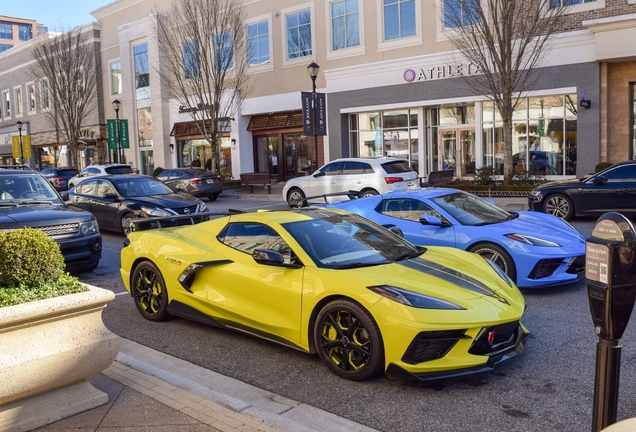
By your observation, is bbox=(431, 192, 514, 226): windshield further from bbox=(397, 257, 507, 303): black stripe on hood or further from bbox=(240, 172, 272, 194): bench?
bbox=(240, 172, 272, 194): bench

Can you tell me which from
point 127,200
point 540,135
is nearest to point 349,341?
point 127,200

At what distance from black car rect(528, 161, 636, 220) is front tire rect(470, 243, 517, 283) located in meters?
7.26

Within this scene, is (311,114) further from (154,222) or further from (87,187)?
(154,222)

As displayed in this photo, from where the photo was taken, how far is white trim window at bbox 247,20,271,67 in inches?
1278

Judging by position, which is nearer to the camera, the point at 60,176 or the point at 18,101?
the point at 60,176

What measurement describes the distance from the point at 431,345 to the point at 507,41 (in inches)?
676

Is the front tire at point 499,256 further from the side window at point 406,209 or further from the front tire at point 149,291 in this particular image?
the front tire at point 149,291

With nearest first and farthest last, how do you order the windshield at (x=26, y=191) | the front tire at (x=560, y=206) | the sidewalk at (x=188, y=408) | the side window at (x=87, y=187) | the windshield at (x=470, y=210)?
the sidewalk at (x=188, y=408) < the windshield at (x=470, y=210) < the windshield at (x=26, y=191) < the front tire at (x=560, y=206) < the side window at (x=87, y=187)

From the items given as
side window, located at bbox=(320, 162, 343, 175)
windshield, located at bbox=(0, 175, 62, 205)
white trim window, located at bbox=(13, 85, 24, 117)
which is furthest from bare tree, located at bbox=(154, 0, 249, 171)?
white trim window, located at bbox=(13, 85, 24, 117)

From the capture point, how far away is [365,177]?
61.5 ft

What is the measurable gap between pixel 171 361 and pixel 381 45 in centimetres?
2354

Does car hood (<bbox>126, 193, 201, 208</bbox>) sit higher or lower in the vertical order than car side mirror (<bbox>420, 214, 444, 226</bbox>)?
higher

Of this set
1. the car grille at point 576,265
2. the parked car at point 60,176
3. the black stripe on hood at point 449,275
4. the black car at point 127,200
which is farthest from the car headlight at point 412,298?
the parked car at point 60,176

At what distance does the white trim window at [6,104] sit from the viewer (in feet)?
188
